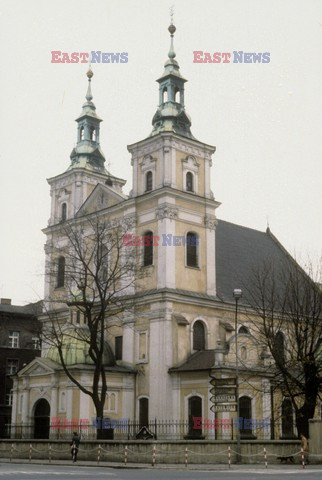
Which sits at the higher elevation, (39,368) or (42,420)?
(39,368)

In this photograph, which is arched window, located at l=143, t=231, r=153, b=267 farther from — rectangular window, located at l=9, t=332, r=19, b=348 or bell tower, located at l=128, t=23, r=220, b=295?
rectangular window, located at l=9, t=332, r=19, b=348

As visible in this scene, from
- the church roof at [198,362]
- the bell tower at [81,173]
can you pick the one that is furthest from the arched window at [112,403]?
the bell tower at [81,173]

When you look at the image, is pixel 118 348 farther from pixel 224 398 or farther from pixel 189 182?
pixel 224 398

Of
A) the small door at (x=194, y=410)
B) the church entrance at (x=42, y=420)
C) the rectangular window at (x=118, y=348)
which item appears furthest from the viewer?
the rectangular window at (x=118, y=348)

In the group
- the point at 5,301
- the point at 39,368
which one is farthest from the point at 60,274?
the point at 5,301

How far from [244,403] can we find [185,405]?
3.40m

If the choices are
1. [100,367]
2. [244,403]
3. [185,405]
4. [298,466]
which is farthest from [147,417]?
[298,466]

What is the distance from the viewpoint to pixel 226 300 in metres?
46.2

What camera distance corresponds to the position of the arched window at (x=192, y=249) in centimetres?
4494

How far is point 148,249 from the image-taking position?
4472 cm

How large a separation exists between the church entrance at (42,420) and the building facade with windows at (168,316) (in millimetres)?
79

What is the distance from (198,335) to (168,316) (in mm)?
3202

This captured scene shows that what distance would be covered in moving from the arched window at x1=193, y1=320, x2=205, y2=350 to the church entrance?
9.74 metres

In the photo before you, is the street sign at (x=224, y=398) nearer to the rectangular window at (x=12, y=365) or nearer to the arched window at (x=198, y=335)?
the arched window at (x=198, y=335)
